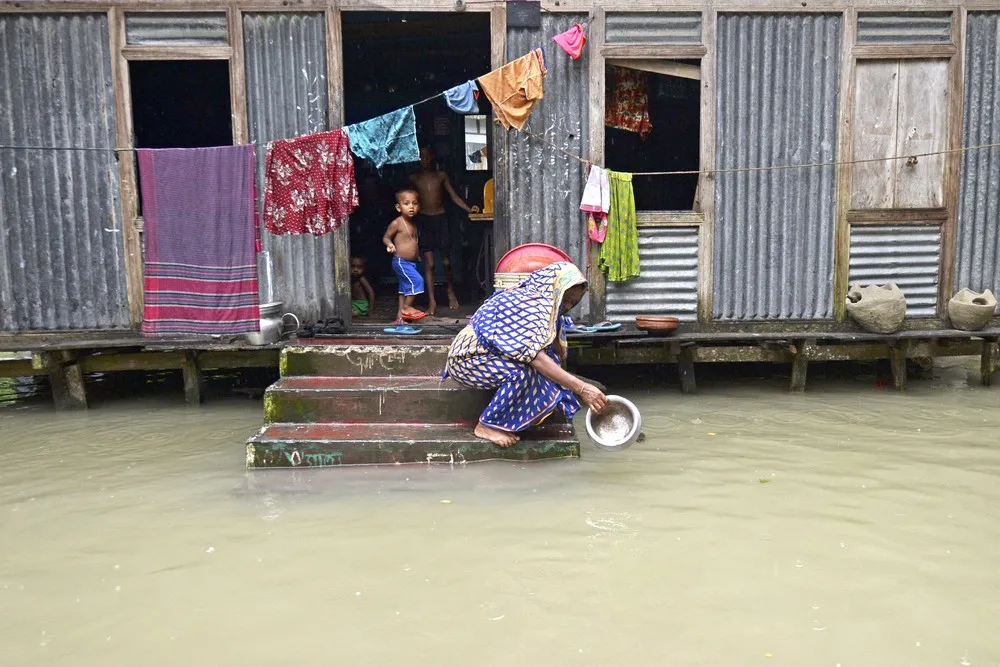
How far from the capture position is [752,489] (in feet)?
16.3

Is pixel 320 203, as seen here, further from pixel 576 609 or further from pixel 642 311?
pixel 576 609

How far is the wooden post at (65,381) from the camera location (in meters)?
7.12

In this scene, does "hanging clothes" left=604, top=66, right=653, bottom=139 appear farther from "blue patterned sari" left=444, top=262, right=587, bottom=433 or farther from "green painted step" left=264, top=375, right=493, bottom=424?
"green painted step" left=264, top=375, right=493, bottom=424

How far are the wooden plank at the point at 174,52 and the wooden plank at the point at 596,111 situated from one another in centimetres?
319

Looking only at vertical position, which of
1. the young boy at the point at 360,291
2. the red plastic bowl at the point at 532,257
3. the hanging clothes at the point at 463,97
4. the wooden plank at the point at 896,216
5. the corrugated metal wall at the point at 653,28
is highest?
the corrugated metal wall at the point at 653,28

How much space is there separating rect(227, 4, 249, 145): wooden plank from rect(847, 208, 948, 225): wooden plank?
18.3ft

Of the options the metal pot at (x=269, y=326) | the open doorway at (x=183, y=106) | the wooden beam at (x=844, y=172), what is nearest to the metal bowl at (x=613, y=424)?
the metal pot at (x=269, y=326)

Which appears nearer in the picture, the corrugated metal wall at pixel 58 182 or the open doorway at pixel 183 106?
the corrugated metal wall at pixel 58 182

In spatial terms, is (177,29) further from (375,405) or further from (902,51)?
(902,51)

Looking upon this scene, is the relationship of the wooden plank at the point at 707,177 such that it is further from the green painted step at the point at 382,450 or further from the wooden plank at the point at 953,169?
the green painted step at the point at 382,450

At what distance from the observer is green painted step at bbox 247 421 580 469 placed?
5.46 metres

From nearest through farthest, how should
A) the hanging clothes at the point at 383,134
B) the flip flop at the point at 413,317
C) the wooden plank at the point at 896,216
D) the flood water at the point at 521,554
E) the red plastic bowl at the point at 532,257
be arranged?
the flood water at the point at 521,554
the red plastic bowl at the point at 532,257
the hanging clothes at the point at 383,134
the wooden plank at the point at 896,216
the flip flop at the point at 413,317

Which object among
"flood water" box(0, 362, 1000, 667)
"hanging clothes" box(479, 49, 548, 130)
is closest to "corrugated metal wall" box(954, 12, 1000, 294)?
"flood water" box(0, 362, 1000, 667)

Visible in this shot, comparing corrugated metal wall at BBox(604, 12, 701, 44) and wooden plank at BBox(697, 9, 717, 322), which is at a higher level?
corrugated metal wall at BBox(604, 12, 701, 44)
